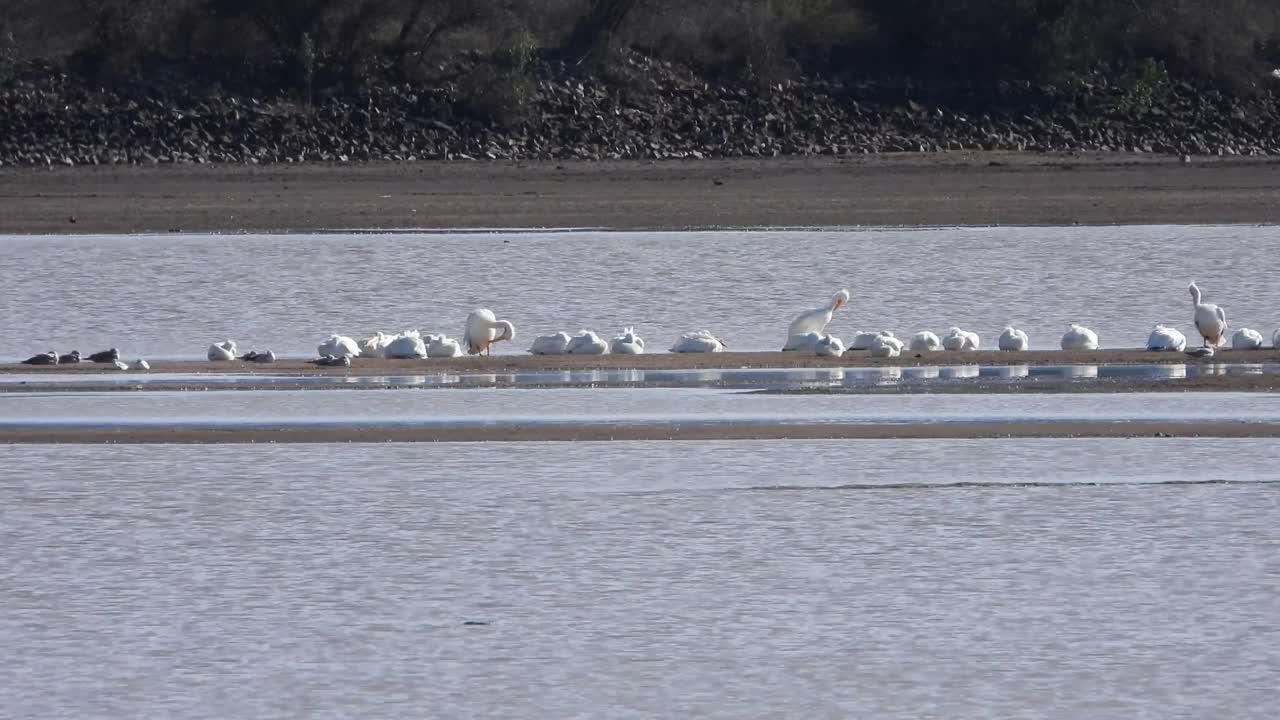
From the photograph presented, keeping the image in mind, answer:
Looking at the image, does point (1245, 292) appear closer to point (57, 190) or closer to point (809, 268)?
point (809, 268)

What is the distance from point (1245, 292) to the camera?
19.8 m

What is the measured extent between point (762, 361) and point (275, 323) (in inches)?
190

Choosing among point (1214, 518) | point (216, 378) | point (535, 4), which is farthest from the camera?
point (535, 4)

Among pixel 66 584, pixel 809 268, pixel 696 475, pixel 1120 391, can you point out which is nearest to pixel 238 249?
pixel 809 268

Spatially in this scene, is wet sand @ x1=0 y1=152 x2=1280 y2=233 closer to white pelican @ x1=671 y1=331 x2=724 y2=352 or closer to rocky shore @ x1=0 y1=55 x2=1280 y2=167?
rocky shore @ x1=0 y1=55 x2=1280 y2=167

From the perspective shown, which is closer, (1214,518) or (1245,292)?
(1214,518)

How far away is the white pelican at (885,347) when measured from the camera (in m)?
15.2

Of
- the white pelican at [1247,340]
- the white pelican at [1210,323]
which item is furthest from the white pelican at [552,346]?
the white pelican at [1247,340]

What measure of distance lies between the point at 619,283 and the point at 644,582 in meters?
13.1

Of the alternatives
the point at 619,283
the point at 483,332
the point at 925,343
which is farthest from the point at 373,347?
the point at 619,283

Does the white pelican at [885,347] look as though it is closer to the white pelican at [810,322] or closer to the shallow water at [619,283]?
the white pelican at [810,322]

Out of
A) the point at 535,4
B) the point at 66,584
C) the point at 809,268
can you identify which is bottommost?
the point at 66,584

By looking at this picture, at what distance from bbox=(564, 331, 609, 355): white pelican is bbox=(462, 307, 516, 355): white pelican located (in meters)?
0.41

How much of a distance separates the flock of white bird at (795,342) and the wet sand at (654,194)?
11488mm
